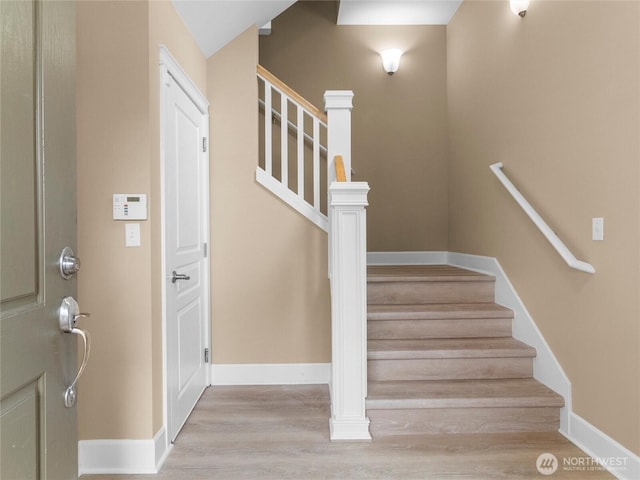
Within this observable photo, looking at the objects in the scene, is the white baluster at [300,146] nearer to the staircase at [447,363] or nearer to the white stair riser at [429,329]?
the staircase at [447,363]

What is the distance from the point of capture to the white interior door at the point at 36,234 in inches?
29.8

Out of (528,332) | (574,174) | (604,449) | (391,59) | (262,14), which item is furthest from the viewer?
(391,59)

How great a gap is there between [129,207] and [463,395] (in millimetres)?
2074

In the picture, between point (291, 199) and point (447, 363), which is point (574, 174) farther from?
point (291, 199)

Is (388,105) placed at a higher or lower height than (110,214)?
higher

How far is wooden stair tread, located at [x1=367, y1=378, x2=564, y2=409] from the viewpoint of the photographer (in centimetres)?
240

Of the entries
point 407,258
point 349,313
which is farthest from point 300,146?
point 407,258

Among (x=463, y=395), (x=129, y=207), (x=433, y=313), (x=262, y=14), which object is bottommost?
(x=463, y=395)

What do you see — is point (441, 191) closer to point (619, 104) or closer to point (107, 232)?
point (619, 104)

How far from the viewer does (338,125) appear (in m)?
2.99

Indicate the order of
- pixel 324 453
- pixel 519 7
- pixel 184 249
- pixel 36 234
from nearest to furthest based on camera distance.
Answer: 1. pixel 36 234
2. pixel 324 453
3. pixel 184 249
4. pixel 519 7

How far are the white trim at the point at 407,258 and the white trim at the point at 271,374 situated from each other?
57.8 inches

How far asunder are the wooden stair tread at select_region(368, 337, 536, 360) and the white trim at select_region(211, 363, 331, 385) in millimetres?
653

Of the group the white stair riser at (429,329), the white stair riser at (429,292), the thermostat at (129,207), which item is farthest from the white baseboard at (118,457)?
the white stair riser at (429,292)
